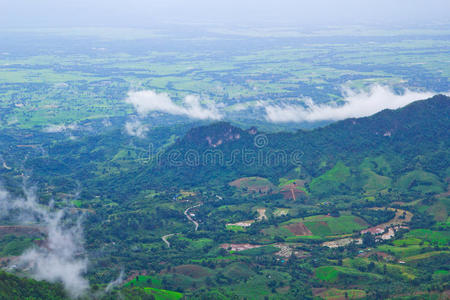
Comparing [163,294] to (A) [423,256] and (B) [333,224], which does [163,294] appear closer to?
(B) [333,224]

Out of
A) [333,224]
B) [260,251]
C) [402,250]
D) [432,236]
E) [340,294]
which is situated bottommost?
[340,294]

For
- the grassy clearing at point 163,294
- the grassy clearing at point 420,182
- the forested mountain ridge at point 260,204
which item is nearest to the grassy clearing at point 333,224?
Result: the forested mountain ridge at point 260,204

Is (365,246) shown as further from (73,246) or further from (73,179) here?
(73,179)

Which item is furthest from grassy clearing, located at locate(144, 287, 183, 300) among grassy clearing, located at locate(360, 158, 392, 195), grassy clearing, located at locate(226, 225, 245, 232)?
grassy clearing, located at locate(360, 158, 392, 195)

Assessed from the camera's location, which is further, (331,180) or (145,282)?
(331,180)

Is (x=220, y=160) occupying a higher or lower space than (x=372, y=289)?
higher

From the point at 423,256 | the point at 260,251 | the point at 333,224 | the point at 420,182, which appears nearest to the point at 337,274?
the point at 260,251

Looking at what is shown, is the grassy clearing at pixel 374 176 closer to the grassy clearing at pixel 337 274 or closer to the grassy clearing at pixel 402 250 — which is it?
the grassy clearing at pixel 402 250

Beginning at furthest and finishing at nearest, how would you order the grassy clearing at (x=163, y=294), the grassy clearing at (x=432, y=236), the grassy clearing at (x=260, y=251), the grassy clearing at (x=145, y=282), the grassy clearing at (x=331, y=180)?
the grassy clearing at (x=331, y=180)
the grassy clearing at (x=432, y=236)
the grassy clearing at (x=260, y=251)
the grassy clearing at (x=145, y=282)
the grassy clearing at (x=163, y=294)

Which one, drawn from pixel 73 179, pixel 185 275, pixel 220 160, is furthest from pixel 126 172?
pixel 185 275

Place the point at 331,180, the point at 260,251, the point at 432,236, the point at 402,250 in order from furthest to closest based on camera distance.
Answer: the point at 331,180 → the point at 432,236 → the point at 260,251 → the point at 402,250

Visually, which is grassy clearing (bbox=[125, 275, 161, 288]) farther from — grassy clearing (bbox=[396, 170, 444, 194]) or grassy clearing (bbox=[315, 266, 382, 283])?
grassy clearing (bbox=[396, 170, 444, 194])
